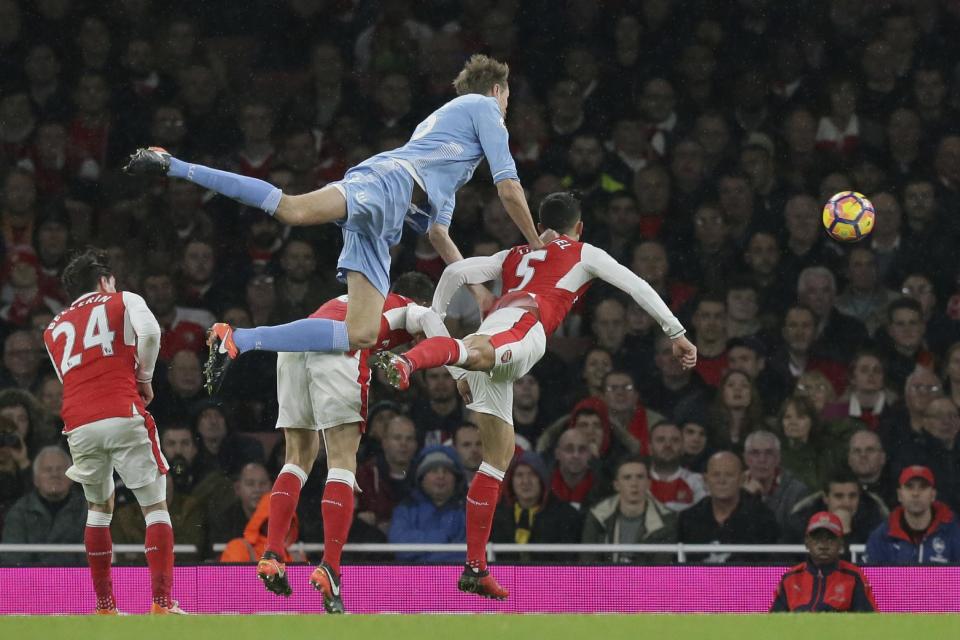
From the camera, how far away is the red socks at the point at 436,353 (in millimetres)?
7715

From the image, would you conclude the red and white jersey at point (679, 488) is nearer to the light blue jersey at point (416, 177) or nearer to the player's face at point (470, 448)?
the player's face at point (470, 448)

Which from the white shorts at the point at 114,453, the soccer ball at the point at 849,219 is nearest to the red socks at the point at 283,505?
the white shorts at the point at 114,453

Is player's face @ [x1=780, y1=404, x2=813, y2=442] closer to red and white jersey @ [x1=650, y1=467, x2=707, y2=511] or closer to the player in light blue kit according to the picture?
red and white jersey @ [x1=650, y1=467, x2=707, y2=511]

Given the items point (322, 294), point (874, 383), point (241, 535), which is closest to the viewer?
point (241, 535)

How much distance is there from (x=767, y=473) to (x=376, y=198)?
12.6 feet

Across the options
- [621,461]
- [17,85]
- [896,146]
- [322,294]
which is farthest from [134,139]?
[896,146]

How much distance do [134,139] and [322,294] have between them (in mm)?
2345

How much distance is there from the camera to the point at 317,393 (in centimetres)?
814

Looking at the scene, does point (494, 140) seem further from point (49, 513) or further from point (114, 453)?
point (49, 513)

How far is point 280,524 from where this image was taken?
8.01 metres

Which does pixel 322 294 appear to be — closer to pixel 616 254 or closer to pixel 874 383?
pixel 616 254

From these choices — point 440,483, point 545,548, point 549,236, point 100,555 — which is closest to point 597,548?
point 545,548

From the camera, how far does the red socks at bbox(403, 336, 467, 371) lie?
25.3 ft

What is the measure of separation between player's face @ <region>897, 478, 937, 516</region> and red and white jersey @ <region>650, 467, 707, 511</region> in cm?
144
